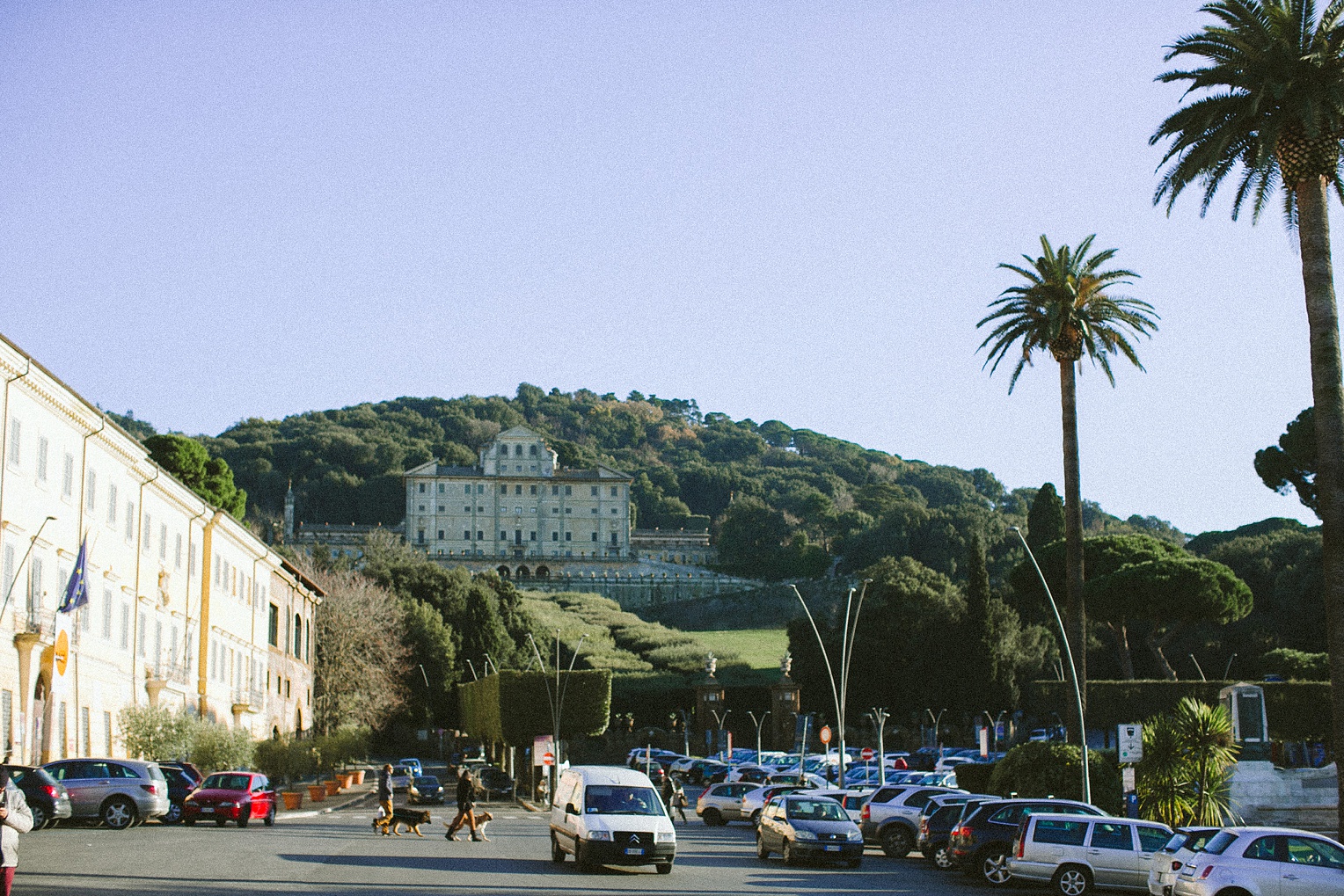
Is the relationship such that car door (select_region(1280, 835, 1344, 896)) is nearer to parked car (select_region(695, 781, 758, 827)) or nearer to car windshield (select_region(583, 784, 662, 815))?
car windshield (select_region(583, 784, 662, 815))

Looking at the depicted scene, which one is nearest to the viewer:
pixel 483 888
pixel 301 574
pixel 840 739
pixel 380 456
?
pixel 483 888

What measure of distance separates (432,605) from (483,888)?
3014 inches

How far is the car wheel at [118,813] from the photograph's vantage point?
2856 cm

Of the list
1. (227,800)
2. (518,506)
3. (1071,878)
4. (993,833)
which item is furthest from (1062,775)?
(518,506)

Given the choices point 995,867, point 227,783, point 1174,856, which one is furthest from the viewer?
point 227,783

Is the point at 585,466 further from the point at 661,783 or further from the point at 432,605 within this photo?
the point at 661,783

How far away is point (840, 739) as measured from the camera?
156 ft

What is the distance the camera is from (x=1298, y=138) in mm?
25141

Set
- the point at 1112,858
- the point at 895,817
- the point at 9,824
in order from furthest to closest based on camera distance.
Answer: the point at 895,817 → the point at 1112,858 → the point at 9,824

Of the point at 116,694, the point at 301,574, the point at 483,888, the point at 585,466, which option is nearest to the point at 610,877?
the point at 483,888

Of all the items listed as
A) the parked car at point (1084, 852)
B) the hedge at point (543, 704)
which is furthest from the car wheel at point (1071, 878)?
the hedge at point (543, 704)

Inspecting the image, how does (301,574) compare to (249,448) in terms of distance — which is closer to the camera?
(301,574)

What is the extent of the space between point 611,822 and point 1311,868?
10.8 m

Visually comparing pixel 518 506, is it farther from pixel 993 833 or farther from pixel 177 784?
pixel 993 833
